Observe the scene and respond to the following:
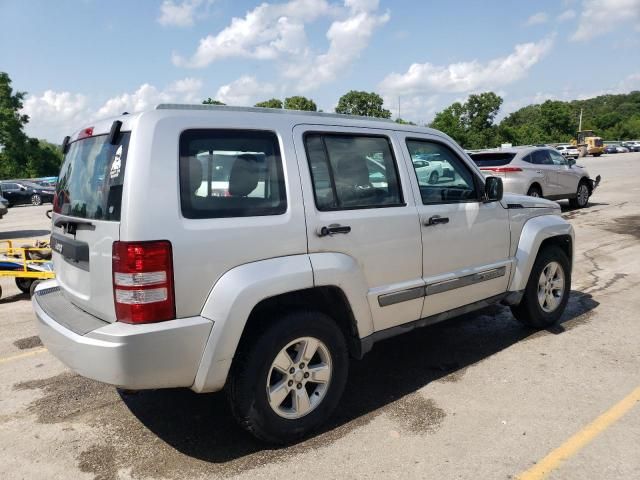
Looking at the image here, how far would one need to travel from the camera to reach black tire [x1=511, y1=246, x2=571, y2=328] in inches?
197

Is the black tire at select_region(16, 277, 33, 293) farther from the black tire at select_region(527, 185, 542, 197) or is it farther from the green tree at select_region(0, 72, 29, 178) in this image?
the green tree at select_region(0, 72, 29, 178)

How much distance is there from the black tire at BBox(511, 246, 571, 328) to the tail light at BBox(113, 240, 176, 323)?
3464mm

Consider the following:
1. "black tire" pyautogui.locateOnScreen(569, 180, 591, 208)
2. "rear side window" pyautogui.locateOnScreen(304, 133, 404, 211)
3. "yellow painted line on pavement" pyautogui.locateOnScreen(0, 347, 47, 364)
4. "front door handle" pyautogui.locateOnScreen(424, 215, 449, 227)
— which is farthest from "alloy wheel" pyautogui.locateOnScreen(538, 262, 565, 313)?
"black tire" pyautogui.locateOnScreen(569, 180, 591, 208)

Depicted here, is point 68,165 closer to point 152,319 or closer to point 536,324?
point 152,319

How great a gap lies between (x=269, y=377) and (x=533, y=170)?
11.5 metres

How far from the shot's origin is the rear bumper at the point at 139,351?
8.93 feet

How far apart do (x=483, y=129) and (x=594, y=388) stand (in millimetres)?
73475

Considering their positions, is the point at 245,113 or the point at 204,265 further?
the point at 245,113

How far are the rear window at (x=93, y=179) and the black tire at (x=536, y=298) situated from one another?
369cm

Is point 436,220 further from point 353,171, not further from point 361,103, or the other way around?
point 361,103

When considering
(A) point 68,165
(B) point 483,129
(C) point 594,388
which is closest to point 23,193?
(A) point 68,165

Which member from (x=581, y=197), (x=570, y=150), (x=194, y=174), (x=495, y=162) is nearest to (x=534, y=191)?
(x=495, y=162)

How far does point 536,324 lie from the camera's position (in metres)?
5.15

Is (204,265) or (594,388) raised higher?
(204,265)
